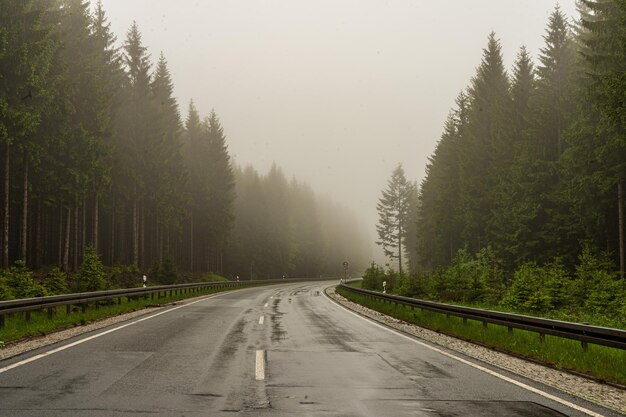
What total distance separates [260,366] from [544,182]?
90.8 ft

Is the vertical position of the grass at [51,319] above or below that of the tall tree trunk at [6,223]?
below

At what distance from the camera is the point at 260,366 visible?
8.16 meters

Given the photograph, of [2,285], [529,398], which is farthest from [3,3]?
[529,398]

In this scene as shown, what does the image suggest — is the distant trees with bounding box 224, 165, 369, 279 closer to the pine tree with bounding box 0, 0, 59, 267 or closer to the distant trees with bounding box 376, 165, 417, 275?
the distant trees with bounding box 376, 165, 417, 275

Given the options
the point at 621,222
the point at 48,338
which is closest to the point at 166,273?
the point at 48,338

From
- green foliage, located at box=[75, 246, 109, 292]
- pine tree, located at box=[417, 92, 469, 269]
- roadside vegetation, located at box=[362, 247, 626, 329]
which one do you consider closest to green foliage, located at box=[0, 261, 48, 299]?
green foliage, located at box=[75, 246, 109, 292]

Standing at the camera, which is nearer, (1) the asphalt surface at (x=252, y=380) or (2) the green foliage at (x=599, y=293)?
(1) the asphalt surface at (x=252, y=380)

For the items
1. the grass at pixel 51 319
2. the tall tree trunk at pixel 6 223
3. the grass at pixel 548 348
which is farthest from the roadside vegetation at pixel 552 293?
the tall tree trunk at pixel 6 223

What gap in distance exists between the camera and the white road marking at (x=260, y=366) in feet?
24.0

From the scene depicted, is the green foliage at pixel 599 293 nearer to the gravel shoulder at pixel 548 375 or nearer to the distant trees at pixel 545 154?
the distant trees at pixel 545 154

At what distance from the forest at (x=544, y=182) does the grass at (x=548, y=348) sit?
3.96 meters

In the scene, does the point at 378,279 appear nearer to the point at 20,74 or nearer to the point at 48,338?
the point at 20,74

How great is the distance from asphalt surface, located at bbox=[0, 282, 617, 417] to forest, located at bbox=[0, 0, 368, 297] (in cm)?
920

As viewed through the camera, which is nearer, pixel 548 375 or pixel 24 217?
pixel 548 375
